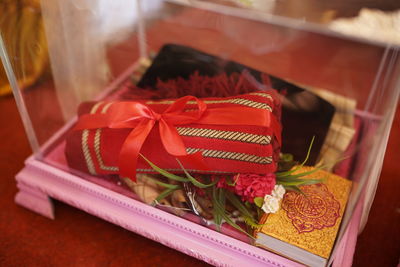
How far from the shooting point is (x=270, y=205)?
69cm

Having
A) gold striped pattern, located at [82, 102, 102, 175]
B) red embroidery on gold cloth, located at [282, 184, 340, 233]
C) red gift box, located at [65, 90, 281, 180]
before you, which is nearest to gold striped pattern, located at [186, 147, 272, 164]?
red gift box, located at [65, 90, 281, 180]

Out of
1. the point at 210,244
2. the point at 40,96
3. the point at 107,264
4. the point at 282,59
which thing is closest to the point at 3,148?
the point at 40,96

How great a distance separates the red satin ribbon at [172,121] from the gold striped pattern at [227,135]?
0.02 metres

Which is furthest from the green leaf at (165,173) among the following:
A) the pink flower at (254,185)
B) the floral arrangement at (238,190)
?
the pink flower at (254,185)

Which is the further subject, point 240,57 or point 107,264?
point 240,57

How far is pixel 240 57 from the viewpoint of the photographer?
40.8 inches

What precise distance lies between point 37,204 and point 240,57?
67cm

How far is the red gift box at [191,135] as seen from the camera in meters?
0.67

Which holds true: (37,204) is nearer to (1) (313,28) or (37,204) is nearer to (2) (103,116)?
(2) (103,116)

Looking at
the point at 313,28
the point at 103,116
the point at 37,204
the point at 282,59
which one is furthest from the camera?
the point at 282,59

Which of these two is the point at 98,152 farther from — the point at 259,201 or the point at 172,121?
the point at 259,201

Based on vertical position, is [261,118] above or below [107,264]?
above

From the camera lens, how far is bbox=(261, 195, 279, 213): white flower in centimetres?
69

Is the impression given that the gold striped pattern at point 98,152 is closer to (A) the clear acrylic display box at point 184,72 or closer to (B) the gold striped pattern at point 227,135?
(A) the clear acrylic display box at point 184,72
